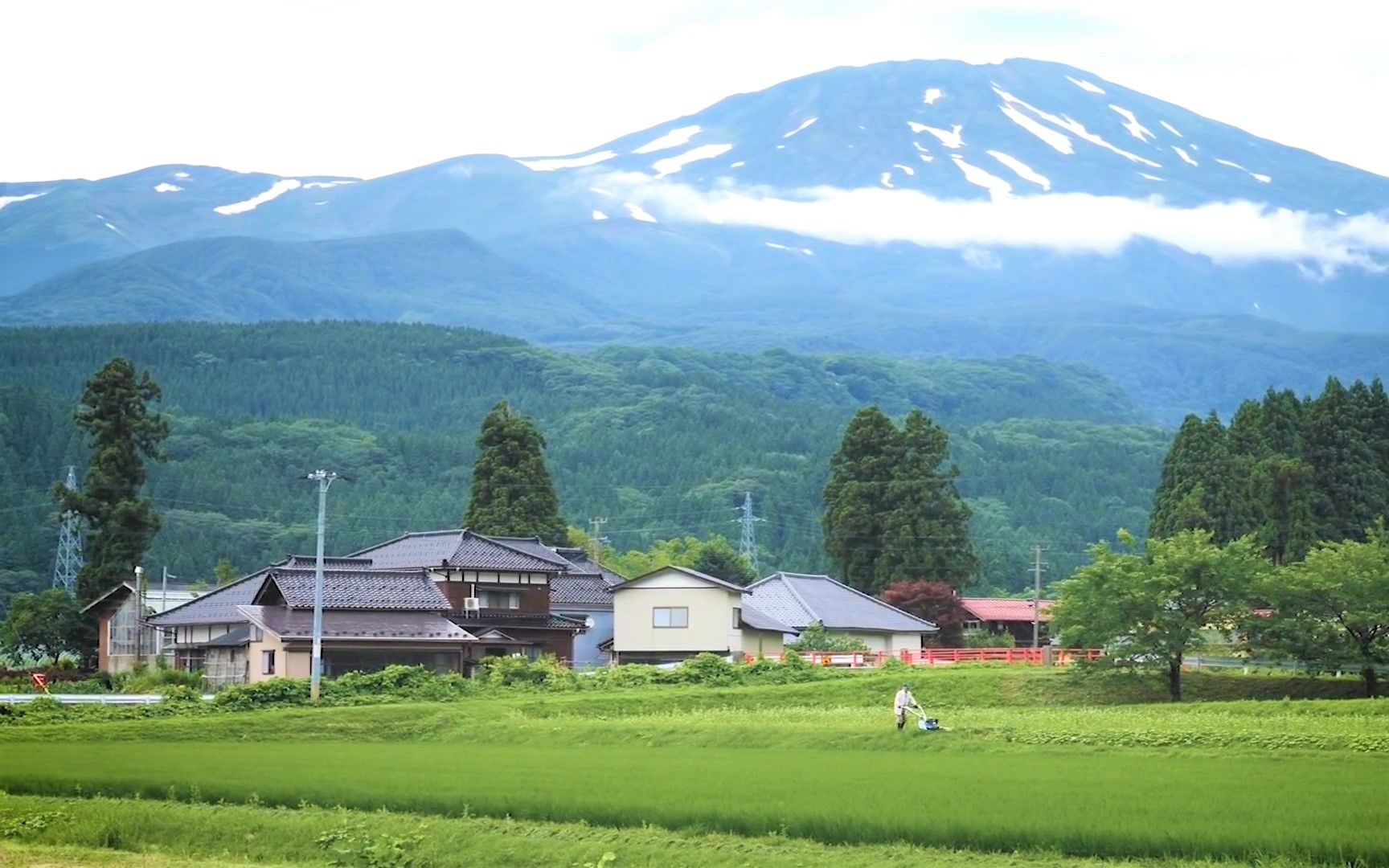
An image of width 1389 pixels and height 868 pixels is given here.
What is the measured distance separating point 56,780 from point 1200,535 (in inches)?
1142

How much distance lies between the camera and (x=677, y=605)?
5603cm

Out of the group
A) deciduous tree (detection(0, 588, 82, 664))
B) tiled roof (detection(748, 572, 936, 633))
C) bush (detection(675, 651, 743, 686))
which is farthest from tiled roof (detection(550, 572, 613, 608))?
deciduous tree (detection(0, 588, 82, 664))

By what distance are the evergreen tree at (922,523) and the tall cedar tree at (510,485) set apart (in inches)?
496

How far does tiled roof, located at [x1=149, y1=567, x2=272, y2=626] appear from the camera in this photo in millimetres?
Result: 54031

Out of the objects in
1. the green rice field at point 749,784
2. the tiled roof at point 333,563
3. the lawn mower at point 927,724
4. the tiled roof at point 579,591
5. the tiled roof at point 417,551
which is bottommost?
the green rice field at point 749,784

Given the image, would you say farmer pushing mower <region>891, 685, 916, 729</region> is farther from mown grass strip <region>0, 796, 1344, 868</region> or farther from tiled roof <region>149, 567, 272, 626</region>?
tiled roof <region>149, 567, 272, 626</region>

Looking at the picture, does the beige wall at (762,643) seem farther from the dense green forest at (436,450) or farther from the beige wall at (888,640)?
the dense green forest at (436,450)

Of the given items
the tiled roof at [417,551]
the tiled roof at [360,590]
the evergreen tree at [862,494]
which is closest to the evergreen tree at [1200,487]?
the evergreen tree at [862,494]

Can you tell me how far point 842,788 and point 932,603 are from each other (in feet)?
130

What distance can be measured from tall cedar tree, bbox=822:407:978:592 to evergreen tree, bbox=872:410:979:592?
1.1 inches

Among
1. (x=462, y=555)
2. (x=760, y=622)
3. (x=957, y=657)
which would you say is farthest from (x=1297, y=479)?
(x=462, y=555)

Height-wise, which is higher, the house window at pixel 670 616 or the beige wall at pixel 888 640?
the house window at pixel 670 616

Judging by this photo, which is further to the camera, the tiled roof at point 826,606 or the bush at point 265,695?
the tiled roof at point 826,606

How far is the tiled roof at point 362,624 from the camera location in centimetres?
4853
